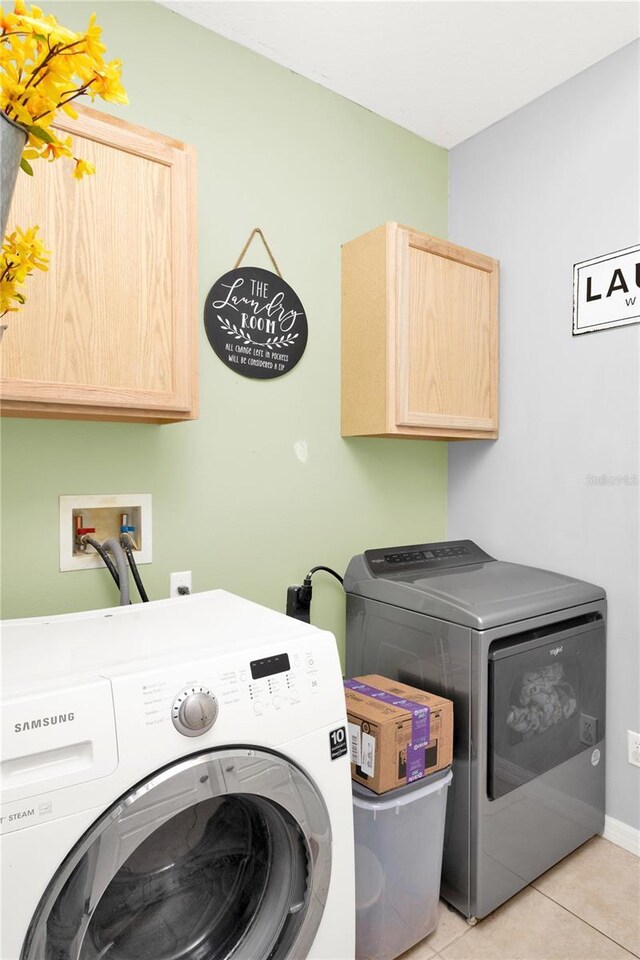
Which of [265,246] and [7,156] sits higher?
[265,246]

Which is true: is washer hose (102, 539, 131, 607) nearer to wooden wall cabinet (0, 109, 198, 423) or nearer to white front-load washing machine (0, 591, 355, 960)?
white front-load washing machine (0, 591, 355, 960)

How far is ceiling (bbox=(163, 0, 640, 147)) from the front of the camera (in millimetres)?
1777

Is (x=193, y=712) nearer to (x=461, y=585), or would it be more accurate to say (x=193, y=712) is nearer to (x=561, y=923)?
(x=461, y=585)

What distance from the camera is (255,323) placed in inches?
77.0

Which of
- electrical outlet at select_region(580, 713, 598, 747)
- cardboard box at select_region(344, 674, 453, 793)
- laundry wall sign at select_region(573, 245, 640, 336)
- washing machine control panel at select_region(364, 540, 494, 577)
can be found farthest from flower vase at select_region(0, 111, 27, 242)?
electrical outlet at select_region(580, 713, 598, 747)

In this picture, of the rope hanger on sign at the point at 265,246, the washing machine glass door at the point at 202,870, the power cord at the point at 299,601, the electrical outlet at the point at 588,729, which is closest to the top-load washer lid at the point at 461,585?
the power cord at the point at 299,601

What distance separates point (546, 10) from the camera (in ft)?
5.87

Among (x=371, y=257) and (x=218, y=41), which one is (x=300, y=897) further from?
(x=218, y=41)

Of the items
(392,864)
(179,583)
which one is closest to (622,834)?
(392,864)

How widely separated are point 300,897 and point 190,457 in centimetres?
118

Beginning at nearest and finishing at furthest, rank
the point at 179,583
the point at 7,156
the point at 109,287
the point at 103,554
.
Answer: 1. the point at 7,156
2. the point at 109,287
3. the point at 103,554
4. the point at 179,583

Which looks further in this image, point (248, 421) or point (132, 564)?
point (248, 421)

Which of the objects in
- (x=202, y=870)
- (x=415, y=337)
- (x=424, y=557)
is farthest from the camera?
(x=424, y=557)

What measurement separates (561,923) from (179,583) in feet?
4.82
